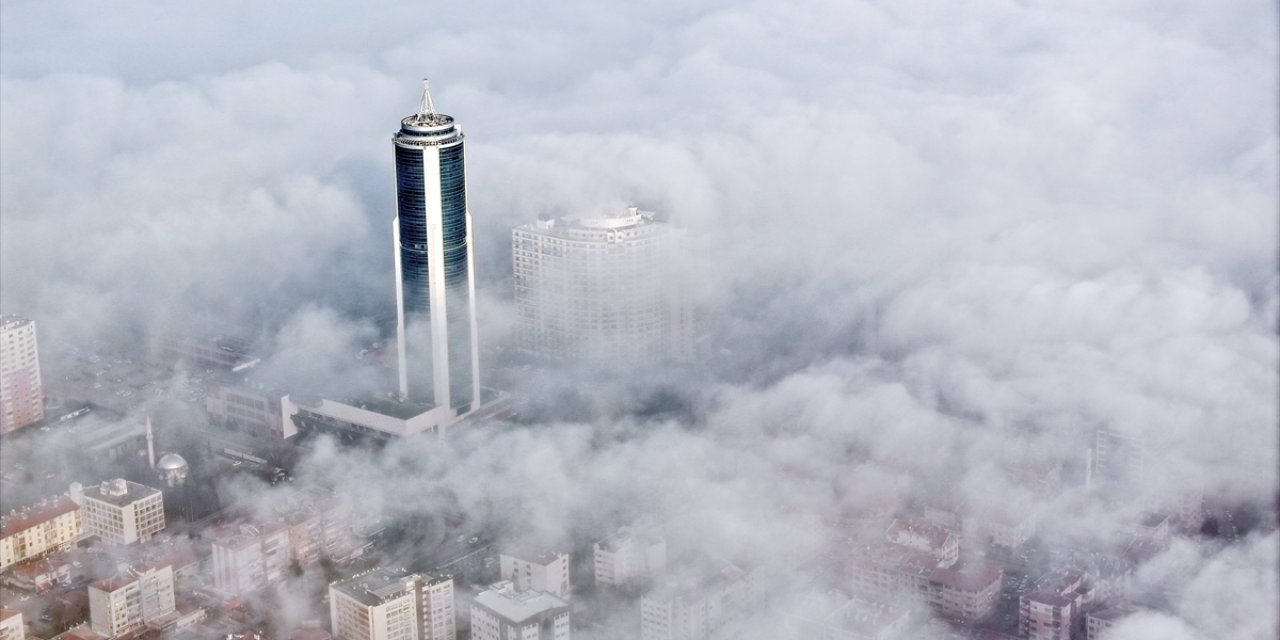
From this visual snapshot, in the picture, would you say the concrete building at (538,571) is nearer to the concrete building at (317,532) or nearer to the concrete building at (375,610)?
the concrete building at (375,610)

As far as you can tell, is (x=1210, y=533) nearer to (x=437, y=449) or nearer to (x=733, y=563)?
(x=733, y=563)

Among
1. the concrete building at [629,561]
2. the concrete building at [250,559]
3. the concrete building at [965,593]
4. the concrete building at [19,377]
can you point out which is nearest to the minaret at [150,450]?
the concrete building at [19,377]

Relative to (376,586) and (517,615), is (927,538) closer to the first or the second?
(517,615)

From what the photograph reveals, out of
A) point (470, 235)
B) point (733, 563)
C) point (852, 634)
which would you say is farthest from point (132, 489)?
point (852, 634)

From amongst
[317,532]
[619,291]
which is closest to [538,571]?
[317,532]

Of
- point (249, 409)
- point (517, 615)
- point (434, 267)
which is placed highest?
point (434, 267)

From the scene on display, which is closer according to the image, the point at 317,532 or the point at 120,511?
the point at 317,532
